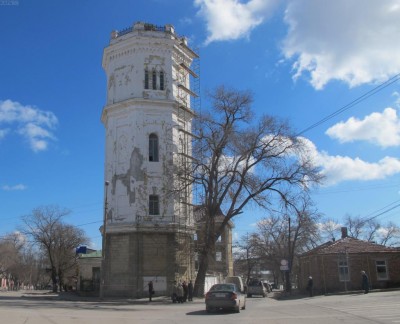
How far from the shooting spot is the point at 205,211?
39.8m

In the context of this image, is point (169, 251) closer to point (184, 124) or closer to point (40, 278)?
point (184, 124)

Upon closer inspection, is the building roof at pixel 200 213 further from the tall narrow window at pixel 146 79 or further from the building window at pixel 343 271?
the tall narrow window at pixel 146 79

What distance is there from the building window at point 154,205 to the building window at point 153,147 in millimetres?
3511

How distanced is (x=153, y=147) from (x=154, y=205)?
5.41 m

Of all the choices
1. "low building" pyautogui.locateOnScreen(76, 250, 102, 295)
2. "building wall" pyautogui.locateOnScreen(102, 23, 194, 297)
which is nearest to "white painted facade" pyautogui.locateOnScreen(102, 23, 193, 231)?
"building wall" pyautogui.locateOnScreen(102, 23, 194, 297)

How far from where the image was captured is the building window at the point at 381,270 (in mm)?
38938

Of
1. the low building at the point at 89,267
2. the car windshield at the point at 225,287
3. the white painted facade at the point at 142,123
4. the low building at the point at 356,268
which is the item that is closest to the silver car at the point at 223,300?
the car windshield at the point at 225,287

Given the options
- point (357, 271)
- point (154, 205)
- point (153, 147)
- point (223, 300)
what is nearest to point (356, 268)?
point (357, 271)

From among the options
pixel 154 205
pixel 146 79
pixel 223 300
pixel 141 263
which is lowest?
pixel 223 300

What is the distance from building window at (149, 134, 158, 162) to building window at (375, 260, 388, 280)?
21.3m

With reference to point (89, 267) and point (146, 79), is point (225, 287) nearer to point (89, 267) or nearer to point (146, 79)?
point (146, 79)

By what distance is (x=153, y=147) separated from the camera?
4344 centimetres

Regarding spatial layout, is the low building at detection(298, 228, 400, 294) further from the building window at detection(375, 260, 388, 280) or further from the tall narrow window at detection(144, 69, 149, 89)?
the tall narrow window at detection(144, 69, 149, 89)

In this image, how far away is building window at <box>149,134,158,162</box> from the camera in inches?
1702
